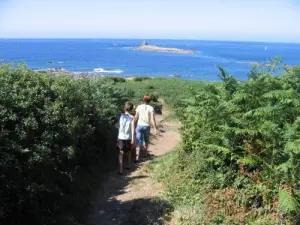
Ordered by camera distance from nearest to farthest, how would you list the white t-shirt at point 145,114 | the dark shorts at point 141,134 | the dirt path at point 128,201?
1. the dirt path at point 128,201
2. the white t-shirt at point 145,114
3. the dark shorts at point 141,134

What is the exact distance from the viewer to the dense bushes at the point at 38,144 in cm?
642

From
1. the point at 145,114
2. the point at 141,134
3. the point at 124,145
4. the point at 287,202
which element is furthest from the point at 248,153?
the point at 141,134

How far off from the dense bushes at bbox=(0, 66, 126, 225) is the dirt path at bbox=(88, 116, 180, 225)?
0.73 metres

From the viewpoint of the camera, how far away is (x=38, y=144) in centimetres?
695

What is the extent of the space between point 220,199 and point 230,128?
4.80 feet

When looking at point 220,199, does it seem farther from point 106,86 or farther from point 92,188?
point 106,86

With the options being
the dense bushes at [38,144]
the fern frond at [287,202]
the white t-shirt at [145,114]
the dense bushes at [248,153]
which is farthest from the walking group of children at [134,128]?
the fern frond at [287,202]

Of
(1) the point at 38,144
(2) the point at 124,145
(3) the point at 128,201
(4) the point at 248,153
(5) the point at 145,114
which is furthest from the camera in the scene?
(5) the point at 145,114

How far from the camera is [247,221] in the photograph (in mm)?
7043

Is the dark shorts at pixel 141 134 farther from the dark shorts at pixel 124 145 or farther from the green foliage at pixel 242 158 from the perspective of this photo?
the green foliage at pixel 242 158

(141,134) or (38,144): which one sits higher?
(38,144)

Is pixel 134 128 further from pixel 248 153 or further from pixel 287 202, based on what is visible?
pixel 287 202

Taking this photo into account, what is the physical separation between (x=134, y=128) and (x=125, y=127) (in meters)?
0.24

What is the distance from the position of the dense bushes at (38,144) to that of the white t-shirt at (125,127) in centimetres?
94
